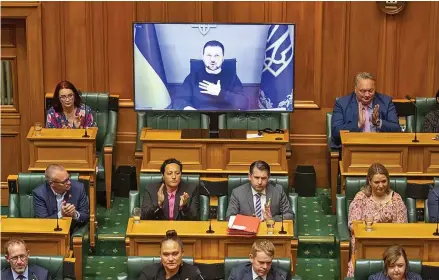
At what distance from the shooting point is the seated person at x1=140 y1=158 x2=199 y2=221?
715 cm

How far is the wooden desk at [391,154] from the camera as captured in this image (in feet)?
25.4

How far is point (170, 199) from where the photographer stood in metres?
7.19

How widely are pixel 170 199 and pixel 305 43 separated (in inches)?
76.8

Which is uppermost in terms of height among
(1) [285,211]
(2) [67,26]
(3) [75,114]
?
(2) [67,26]

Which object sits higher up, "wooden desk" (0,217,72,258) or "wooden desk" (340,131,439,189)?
"wooden desk" (340,131,439,189)

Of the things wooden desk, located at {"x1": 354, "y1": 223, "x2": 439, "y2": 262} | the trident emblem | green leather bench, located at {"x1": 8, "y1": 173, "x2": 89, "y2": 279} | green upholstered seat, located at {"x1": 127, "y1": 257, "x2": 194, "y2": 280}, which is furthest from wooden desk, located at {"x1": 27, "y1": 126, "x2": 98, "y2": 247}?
wooden desk, located at {"x1": 354, "y1": 223, "x2": 439, "y2": 262}

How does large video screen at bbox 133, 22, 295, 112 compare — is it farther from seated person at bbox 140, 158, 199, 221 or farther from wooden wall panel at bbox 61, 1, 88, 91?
seated person at bbox 140, 158, 199, 221

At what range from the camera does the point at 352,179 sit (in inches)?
292

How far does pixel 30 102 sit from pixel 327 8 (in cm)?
227

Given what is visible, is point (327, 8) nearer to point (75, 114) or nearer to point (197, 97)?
point (197, 97)

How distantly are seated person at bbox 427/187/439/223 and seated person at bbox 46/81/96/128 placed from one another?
241 centimetres

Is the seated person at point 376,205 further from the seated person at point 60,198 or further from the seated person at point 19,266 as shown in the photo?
the seated person at point 19,266

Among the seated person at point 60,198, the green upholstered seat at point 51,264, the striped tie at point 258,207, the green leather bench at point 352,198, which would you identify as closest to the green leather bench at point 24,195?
the seated person at point 60,198

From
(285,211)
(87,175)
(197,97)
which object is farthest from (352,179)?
(87,175)
